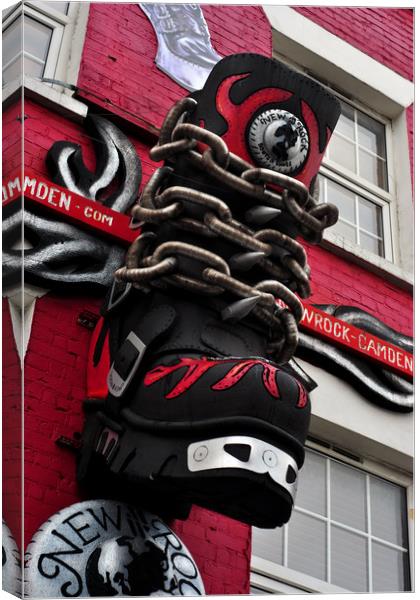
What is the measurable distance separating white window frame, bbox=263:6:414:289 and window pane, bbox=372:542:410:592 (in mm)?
1691

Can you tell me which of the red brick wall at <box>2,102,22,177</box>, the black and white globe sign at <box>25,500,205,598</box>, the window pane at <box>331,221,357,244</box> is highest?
the window pane at <box>331,221,357,244</box>

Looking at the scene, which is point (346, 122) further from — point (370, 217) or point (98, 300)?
point (98, 300)

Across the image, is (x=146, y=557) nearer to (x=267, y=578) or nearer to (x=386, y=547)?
(x=267, y=578)

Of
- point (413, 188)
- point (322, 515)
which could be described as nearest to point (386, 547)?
point (322, 515)

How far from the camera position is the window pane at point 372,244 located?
7.01 m

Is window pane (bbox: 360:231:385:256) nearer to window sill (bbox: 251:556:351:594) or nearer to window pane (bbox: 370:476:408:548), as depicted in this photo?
window pane (bbox: 370:476:408:548)

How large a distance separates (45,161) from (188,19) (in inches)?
60.0

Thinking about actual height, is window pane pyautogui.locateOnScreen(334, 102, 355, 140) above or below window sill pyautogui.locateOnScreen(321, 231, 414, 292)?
above

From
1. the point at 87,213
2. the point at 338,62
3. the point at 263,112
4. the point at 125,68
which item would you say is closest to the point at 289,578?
the point at 87,213

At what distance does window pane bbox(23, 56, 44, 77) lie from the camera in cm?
561

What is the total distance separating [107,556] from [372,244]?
3.28 m

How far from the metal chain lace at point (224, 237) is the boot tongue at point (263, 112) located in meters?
0.10

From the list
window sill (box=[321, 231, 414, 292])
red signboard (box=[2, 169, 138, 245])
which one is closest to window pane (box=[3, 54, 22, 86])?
red signboard (box=[2, 169, 138, 245])

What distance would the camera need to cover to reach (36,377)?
15.6 ft
